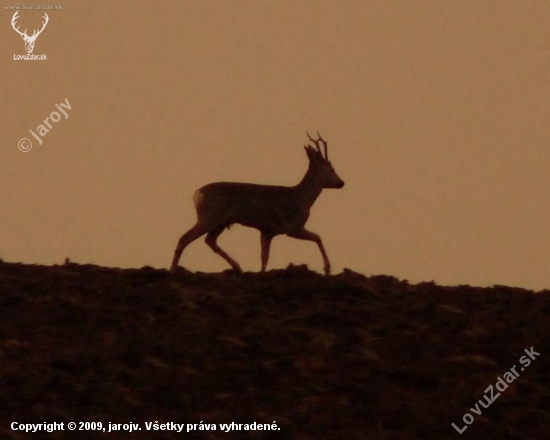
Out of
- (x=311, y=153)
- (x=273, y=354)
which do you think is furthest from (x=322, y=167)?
(x=273, y=354)

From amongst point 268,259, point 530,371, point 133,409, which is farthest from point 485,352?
point 268,259

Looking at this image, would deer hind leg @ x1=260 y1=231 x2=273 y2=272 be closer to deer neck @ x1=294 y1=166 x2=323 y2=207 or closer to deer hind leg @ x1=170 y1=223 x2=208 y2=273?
deer neck @ x1=294 y1=166 x2=323 y2=207

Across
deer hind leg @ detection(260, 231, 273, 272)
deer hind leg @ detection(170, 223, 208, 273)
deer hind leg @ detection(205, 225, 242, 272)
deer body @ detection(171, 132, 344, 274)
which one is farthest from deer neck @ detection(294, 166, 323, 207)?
deer hind leg @ detection(170, 223, 208, 273)

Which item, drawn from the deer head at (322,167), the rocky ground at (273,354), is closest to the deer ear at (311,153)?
the deer head at (322,167)

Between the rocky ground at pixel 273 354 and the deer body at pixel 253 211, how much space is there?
2096mm

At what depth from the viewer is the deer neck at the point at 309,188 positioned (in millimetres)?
17127

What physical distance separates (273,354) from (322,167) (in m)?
6.14

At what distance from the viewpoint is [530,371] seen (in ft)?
38.1

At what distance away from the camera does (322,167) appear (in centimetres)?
1752

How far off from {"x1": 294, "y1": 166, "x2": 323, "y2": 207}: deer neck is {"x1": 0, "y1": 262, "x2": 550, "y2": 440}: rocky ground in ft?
9.90

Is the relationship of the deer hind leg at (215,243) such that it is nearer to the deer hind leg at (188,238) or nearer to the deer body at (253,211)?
the deer body at (253,211)

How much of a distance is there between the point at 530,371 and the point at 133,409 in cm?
323

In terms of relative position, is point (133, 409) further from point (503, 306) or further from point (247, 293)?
point (503, 306)

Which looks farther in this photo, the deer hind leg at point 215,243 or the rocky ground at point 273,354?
the deer hind leg at point 215,243
